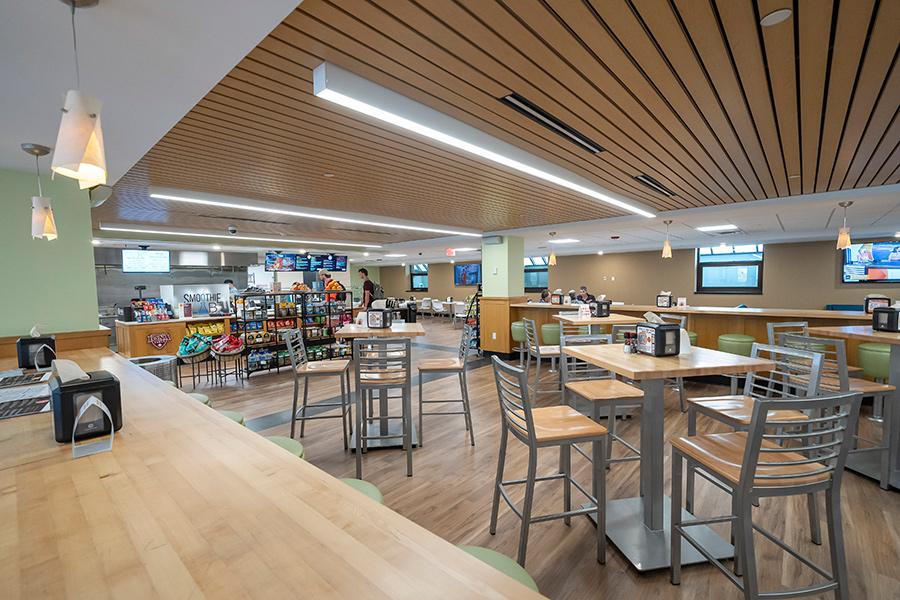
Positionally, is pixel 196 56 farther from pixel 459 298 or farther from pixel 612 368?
pixel 459 298

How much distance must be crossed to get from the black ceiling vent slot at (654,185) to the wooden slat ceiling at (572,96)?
109 mm

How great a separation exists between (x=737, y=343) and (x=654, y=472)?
3.90 meters

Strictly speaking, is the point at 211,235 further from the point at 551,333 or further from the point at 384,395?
the point at 551,333

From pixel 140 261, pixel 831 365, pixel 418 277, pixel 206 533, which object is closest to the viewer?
pixel 206 533

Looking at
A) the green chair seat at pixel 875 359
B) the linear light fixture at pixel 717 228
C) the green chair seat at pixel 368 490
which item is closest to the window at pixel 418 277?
the linear light fixture at pixel 717 228

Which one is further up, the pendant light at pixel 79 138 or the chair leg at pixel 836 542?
the pendant light at pixel 79 138

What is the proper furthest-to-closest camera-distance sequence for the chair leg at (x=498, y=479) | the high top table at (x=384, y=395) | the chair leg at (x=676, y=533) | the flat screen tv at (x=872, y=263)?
the flat screen tv at (x=872, y=263)
the high top table at (x=384, y=395)
the chair leg at (x=498, y=479)
the chair leg at (x=676, y=533)

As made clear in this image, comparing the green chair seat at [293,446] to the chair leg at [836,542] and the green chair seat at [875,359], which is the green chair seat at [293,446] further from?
the green chair seat at [875,359]

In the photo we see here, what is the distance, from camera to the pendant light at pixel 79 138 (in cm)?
120

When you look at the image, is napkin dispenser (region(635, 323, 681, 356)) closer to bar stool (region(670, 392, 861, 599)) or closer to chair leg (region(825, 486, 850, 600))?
bar stool (region(670, 392, 861, 599))

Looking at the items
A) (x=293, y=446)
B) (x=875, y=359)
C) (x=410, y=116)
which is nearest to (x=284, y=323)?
(x=293, y=446)

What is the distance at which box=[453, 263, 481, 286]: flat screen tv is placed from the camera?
15.8 metres

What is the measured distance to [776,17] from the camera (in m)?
1.54

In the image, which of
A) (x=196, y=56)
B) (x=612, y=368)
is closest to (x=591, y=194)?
(x=612, y=368)
